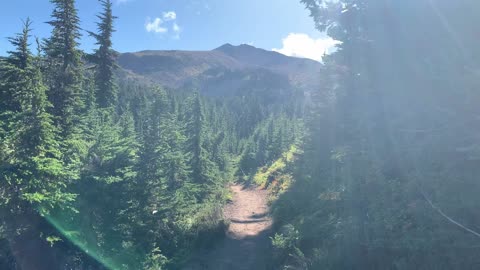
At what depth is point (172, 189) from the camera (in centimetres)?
1856

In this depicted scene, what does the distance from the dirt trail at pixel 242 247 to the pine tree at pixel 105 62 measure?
12.7 metres

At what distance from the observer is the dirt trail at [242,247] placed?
15352 mm

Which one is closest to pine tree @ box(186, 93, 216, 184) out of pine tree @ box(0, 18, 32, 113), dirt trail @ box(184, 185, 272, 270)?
dirt trail @ box(184, 185, 272, 270)

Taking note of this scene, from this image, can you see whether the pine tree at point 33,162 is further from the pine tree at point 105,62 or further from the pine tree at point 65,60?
the pine tree at point 105,62

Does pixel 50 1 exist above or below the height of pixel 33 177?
above

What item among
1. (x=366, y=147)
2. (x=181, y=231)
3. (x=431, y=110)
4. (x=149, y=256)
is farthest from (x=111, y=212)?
(x=431, y=110)

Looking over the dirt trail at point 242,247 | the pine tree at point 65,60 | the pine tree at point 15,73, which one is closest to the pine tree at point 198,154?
the dirt trail at point 242,247

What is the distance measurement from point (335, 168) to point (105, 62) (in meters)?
17.9

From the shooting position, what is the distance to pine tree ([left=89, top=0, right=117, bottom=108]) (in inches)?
941

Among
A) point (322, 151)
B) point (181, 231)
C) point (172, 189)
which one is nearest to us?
point (181, 231)

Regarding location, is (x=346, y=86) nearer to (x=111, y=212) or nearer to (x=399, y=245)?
(x=399, y=245)

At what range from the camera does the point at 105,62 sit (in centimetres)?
2431

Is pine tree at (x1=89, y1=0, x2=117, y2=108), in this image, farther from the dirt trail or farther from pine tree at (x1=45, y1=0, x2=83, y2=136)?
the dirt trail

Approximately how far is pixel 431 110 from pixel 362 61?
3.14m
